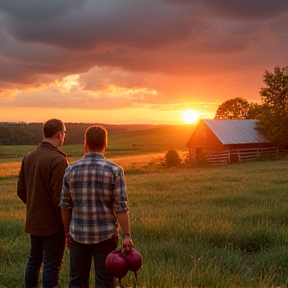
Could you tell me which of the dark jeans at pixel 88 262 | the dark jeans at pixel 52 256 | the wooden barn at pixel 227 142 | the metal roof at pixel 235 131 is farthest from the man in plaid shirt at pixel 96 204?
the metal roof at pixel 235 131

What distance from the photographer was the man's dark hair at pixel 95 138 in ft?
14.6

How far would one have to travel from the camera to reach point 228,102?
78750mm

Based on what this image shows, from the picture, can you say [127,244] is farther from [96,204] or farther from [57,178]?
[57,178]

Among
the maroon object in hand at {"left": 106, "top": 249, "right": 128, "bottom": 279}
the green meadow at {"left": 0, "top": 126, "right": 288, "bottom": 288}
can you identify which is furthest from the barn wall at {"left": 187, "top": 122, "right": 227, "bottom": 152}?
the maroon object in hand at {"left": 106, "top": 249, "right": 128, "bottom": 279}

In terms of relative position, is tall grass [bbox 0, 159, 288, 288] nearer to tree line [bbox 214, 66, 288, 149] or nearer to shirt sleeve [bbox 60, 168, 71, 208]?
shirt sleeve [bbox 60, 168, 71, 208]

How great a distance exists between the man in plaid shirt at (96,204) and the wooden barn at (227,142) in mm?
37614

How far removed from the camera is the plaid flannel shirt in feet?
14.4

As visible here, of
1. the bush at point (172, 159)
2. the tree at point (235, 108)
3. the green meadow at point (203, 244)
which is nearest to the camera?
the green meadow at point (203, 244)

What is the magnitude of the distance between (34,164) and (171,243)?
315cm

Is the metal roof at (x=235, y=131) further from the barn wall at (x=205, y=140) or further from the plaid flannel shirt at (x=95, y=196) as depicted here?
the plaid flannel shirt at (x=95, y=196)

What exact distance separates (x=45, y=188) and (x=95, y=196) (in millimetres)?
1026

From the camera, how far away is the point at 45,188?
17.0ft

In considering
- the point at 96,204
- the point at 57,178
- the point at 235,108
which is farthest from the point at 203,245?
the point at 235,108

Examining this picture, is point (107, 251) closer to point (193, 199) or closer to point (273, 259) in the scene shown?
point (273, 259)
